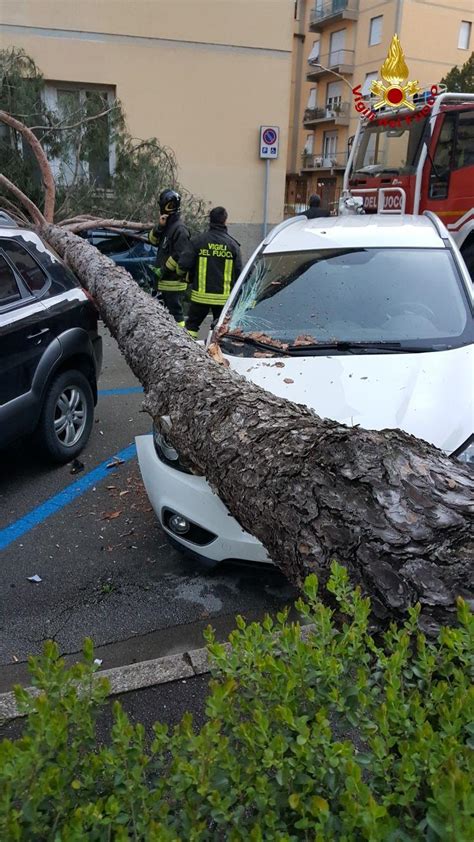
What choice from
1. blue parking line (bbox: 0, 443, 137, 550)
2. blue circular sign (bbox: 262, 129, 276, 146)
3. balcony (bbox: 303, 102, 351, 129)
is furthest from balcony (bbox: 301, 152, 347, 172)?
blue parking line (bbox: 0, 443, 137, 550)

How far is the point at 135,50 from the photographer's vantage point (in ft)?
44.4

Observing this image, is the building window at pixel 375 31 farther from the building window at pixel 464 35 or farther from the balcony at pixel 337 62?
the building window at pixel 464 35

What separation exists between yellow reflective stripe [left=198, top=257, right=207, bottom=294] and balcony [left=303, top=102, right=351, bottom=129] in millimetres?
38023

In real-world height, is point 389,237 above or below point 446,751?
above

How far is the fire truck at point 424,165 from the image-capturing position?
9500mm

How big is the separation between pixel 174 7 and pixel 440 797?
15653mm

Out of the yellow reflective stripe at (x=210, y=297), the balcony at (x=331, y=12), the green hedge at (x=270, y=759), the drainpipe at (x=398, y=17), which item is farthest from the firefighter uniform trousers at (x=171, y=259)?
the balcony at (x=331, y=12)

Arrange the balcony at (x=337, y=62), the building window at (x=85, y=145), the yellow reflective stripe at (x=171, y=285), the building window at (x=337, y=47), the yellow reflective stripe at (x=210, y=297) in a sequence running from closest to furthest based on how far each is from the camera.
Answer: the yellow reflective stripe at (x=210, y=297)
the yellow reflective stripe at (x=171, y=285)
the building window at (x=85, y=145)
the balcony at (x=337, y=62)
the building window at (x=337, y=47)

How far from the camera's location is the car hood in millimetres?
3084

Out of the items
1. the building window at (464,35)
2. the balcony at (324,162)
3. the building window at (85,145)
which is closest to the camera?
the building window at (85,145)

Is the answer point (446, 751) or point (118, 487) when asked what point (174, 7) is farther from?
point (446, 751)

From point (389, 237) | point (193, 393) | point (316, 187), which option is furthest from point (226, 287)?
point (316, 187)

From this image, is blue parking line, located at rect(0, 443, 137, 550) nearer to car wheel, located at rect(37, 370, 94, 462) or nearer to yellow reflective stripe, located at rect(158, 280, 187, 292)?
car wheel, located at rect(37, 370, 94, 462)

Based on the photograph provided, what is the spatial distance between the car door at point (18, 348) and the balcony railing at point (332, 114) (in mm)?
40764
